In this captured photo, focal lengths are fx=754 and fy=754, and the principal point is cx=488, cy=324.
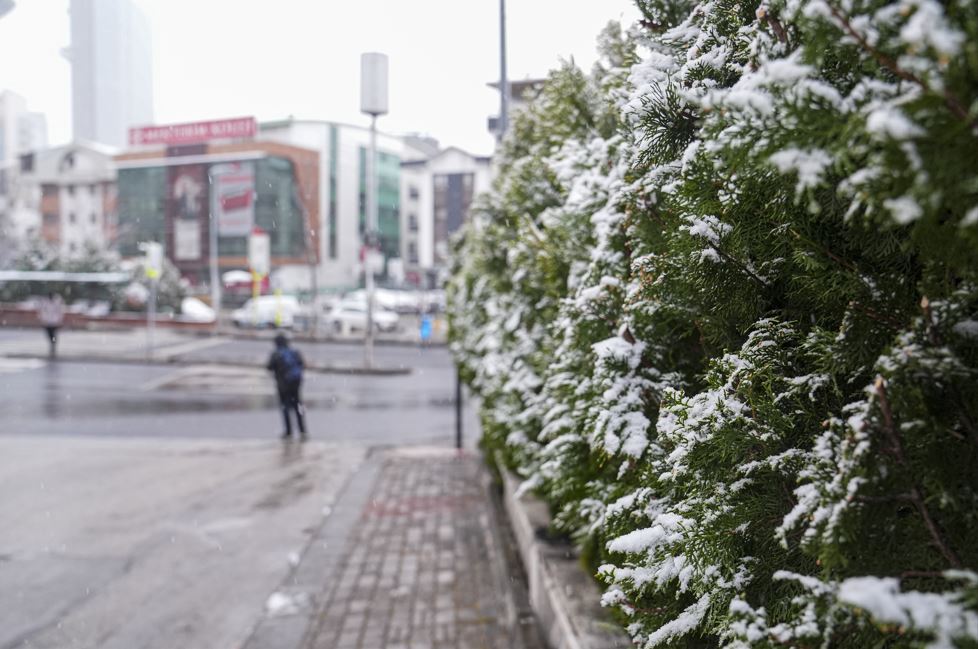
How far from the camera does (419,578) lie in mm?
5840

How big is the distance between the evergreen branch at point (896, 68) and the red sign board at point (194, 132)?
6248 cm

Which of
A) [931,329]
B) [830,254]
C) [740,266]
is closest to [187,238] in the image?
[740,266]

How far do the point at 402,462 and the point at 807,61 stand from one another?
9.48 m

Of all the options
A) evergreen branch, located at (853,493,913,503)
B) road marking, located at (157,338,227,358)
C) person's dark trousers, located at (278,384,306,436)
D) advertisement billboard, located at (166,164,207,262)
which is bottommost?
road marking, located at (157,338,227,358)

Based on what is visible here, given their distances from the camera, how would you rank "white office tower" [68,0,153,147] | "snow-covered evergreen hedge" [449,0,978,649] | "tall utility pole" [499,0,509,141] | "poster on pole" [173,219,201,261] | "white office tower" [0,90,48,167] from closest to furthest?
1. "snow-covered evergreen hedge" [449,0,978,649]
2. "tall utility pole" [499,0,509,141]
3. "white office tower" [68,0,153,147]
4. "poster on pole" [173,219,201,261]
5. "white office tower" [0,90,48,167]

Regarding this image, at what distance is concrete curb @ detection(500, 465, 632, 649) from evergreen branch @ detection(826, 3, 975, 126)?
2.63m

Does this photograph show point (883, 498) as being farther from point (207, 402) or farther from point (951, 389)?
point (207, 402)

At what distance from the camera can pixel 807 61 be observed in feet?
4.09

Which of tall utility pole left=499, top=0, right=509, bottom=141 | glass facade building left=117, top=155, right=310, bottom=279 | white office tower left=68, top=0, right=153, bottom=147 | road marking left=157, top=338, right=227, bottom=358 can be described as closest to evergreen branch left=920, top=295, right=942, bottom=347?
tall utility pole left=499, top=0, right=509, bottom=141

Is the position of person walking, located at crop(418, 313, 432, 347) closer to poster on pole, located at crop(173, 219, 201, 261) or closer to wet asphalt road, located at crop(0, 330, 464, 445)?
wet asphalt road, located at crop(0, 330, 464, 445)

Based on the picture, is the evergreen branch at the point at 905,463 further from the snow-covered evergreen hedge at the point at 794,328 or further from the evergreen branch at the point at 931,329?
the evergreen branch at the point at 931,329

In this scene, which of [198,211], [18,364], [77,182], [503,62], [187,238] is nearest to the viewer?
[503,62]

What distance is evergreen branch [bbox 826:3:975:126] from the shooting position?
1.01 meters

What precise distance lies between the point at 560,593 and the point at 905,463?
2.90 m
